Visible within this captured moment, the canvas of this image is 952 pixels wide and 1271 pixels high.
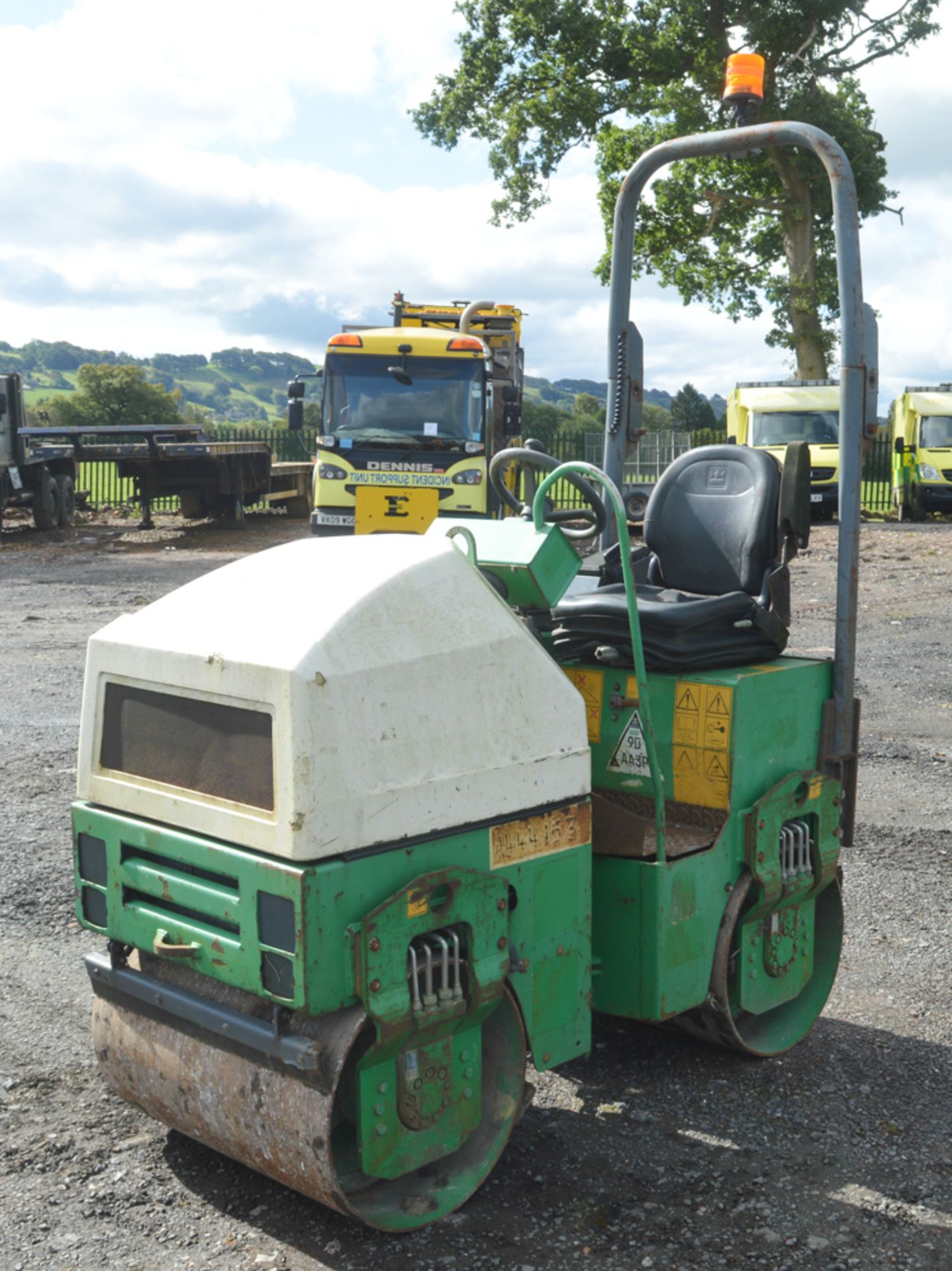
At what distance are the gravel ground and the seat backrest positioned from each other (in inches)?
57.0

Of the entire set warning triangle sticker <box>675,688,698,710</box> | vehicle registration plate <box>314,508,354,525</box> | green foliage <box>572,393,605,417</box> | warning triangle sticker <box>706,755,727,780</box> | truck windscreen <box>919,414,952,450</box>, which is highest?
green foliage <box>572,393,605,417</box>

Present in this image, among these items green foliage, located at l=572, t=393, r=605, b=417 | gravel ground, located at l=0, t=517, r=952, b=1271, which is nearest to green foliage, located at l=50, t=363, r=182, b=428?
green foliage, located at l=572, t=393, r=605, b=417

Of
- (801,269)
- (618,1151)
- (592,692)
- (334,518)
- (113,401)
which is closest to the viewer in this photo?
(618,1151)

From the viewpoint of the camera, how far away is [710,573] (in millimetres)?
4285

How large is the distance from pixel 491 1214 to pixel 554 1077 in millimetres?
765

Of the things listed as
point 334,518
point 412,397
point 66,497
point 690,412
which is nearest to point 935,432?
point 412,397

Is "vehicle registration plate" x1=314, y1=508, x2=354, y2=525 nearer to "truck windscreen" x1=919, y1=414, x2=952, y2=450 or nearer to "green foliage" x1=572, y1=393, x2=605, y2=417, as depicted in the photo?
"truck windscreen" x1=919, y1=414, x2=952, y2=450

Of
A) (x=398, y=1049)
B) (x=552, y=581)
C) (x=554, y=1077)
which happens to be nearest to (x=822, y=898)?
(x=554, y=1077)

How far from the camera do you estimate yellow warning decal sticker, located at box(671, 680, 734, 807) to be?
3.61m

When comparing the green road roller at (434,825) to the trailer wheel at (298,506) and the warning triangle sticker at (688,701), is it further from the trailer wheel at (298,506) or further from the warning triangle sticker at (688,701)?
the trailer wheel at (298,506)

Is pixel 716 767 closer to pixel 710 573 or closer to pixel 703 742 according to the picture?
pixel 703 742

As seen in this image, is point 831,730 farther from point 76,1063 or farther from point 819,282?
point 819,282

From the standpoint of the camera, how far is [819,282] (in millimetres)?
27031

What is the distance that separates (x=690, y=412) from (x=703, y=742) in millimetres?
58840
